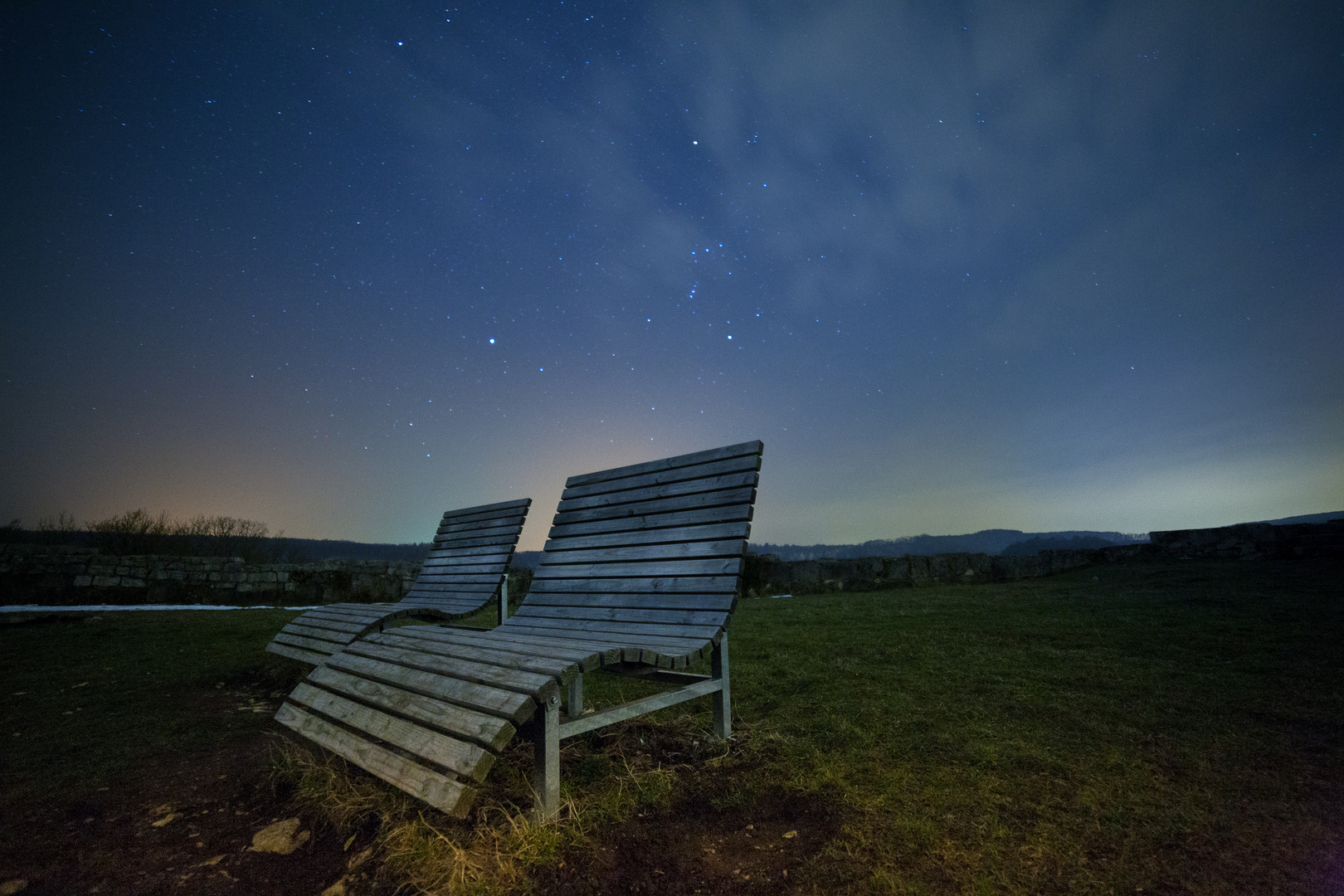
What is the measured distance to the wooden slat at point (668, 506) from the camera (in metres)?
3.13

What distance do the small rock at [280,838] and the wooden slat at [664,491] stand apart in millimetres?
2233

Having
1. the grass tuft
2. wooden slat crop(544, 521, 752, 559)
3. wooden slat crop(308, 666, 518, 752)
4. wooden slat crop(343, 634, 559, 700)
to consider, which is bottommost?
the grass tuft

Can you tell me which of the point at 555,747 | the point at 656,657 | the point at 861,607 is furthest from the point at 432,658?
the point at 861,607

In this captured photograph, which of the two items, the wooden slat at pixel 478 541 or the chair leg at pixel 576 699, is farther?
the wooden slat at pixel 478 541

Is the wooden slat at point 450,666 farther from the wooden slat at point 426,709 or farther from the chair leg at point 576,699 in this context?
the chair leg at point 576,699

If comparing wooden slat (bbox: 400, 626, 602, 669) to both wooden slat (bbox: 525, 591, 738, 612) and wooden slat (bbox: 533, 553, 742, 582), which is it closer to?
wooden slat (bbox: 525, 591, 738, 612)

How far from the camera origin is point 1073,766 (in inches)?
89.5

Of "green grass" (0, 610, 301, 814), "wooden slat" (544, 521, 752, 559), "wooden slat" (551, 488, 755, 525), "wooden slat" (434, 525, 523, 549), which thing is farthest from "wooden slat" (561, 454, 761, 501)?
"green grass" (0, 610, 301, 814)

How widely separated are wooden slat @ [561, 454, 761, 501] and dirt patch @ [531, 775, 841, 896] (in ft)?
5.29

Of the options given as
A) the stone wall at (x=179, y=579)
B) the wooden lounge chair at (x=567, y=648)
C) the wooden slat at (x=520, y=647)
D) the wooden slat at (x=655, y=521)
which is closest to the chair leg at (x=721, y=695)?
the wooden lounge chair at (x=567, y=648)

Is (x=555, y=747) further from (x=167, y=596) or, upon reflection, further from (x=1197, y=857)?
(x=167, y=596)

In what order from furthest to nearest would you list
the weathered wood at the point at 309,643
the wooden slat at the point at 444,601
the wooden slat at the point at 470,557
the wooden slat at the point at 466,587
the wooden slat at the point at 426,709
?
the wooden slat at the point at 470,557, the wooden slat at the point at 466,587, the wooden slat at the point at 444,601, the weathered wood at the point at 309,643, the wooden slat at the point at 426,709

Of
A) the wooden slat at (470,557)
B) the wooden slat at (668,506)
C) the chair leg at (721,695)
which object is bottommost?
the chair leg at (721,695)

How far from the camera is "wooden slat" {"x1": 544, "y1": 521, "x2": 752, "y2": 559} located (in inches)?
120
